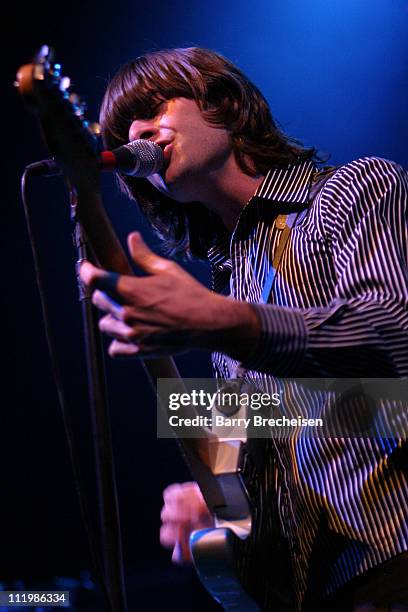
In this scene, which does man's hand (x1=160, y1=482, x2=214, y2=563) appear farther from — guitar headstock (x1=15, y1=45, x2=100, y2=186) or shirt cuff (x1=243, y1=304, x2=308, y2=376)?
guitar headstock (x1=15, y1=45, x2=100, y2=186)

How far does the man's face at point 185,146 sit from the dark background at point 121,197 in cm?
124

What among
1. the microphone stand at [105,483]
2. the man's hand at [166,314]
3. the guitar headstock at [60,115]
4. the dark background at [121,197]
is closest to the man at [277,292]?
the man's hand at [166,314]

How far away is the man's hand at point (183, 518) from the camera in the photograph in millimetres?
1376

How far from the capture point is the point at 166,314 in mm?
909

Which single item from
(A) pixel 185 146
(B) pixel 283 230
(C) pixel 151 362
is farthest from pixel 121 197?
(C) pixel 151 362

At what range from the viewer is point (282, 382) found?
4.75 ft

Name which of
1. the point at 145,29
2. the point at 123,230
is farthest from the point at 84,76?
the point at 123,230

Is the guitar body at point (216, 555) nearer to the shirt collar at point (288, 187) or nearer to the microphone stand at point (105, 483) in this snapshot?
the microphone stand at point (105, 483)

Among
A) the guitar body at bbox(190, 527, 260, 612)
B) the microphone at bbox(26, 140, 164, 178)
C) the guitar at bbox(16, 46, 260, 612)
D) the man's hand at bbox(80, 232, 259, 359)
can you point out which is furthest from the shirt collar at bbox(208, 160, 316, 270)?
the guitar body at bbox(190, 527, 260, 612)

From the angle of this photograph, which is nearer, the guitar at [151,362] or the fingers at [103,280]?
the fingers at [103,280]

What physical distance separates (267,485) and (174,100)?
41.6 inches

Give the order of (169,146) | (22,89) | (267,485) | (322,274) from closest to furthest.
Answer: (22,89)
(322,274)
(267,485)
(169,146)

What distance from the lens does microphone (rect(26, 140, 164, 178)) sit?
1.26 metres

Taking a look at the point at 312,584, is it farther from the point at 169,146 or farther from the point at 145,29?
the point at 145,29
